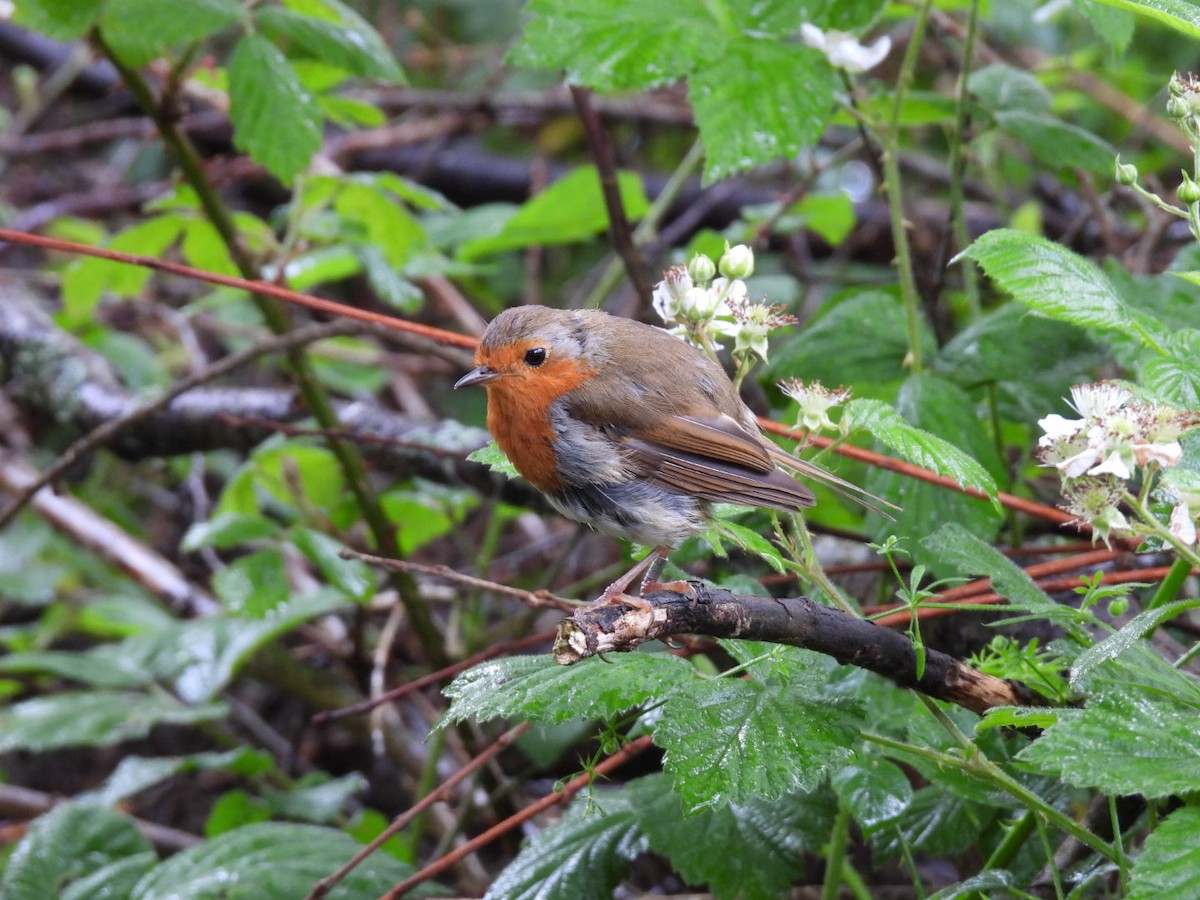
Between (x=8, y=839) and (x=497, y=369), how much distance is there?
2.69 meters

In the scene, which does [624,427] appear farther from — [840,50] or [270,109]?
[270,109]

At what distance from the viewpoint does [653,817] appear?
2.28 metres

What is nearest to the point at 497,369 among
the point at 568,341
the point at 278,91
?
the point at 568,341

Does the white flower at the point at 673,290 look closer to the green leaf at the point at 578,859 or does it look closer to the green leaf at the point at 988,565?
the green leaf at the point at 988,565

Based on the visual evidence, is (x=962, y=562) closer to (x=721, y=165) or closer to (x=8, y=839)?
(x=721, y=165)

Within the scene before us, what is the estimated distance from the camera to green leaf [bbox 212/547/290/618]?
123 inches

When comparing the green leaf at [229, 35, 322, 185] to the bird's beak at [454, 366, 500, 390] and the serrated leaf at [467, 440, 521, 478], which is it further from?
the serrated leaf at [467, 440, 521, 478]

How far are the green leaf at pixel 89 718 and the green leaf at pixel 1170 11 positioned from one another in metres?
3.03

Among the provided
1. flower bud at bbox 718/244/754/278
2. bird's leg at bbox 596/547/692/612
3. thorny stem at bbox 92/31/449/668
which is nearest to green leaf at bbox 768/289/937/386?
bird's leg at bbox 596/547/692/612

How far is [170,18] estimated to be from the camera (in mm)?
2854

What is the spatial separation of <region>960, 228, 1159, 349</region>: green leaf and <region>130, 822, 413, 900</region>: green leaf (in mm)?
1816

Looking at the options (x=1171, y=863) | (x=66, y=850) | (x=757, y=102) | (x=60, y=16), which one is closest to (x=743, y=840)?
(x=1171, y=863)

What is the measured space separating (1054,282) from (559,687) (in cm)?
99

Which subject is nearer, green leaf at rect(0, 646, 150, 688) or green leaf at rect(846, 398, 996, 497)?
green leaf at rect(846, 398, 996, 497)
